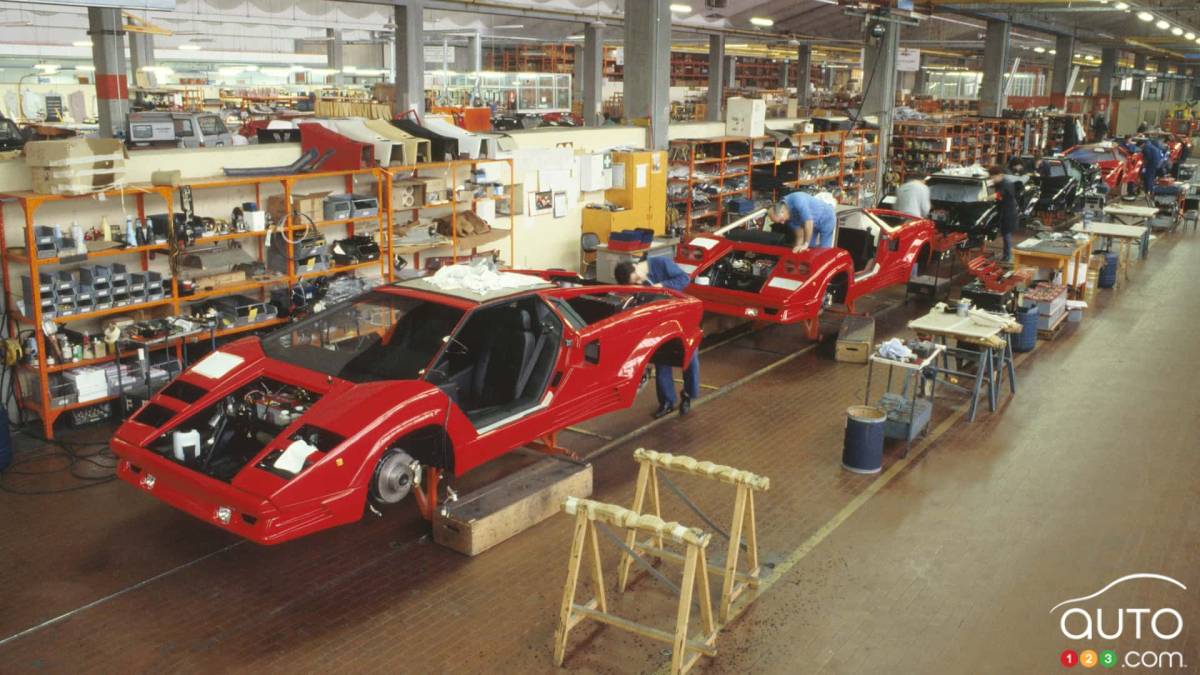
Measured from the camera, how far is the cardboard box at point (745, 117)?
15.6 metres

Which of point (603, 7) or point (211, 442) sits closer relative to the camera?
point (211, 442)

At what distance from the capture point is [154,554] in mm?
5594

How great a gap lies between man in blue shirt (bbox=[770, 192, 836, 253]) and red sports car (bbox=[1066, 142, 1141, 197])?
45.0 ft

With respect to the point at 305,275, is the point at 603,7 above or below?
above

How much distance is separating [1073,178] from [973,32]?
15.3 metres

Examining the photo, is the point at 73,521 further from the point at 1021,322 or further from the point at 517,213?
the point at 1021,322

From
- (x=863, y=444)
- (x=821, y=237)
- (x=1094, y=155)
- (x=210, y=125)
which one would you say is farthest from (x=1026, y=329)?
(x=1094, y=155)

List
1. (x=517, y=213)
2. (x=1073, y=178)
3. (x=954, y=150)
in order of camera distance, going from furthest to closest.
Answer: (x=954, y=150) → (x=1073, y=178) → (x=517, y=213)

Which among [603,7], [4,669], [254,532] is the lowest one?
[4,669]

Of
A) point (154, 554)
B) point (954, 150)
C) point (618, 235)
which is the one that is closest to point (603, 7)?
point (954, 150)

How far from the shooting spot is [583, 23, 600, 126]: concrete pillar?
77.9ft

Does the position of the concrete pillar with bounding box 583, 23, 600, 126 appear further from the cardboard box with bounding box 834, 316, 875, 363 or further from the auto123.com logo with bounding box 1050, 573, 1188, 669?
the auto123.com logo with bounding box 1050, 573, 1188, 669

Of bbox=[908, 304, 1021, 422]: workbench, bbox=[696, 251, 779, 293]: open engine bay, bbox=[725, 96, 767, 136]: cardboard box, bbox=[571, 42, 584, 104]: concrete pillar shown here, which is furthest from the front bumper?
bbox=[571, 42, 584, 104]: concrete pillar

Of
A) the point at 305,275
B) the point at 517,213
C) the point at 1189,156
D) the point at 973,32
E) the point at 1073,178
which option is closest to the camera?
the point at 305,275
